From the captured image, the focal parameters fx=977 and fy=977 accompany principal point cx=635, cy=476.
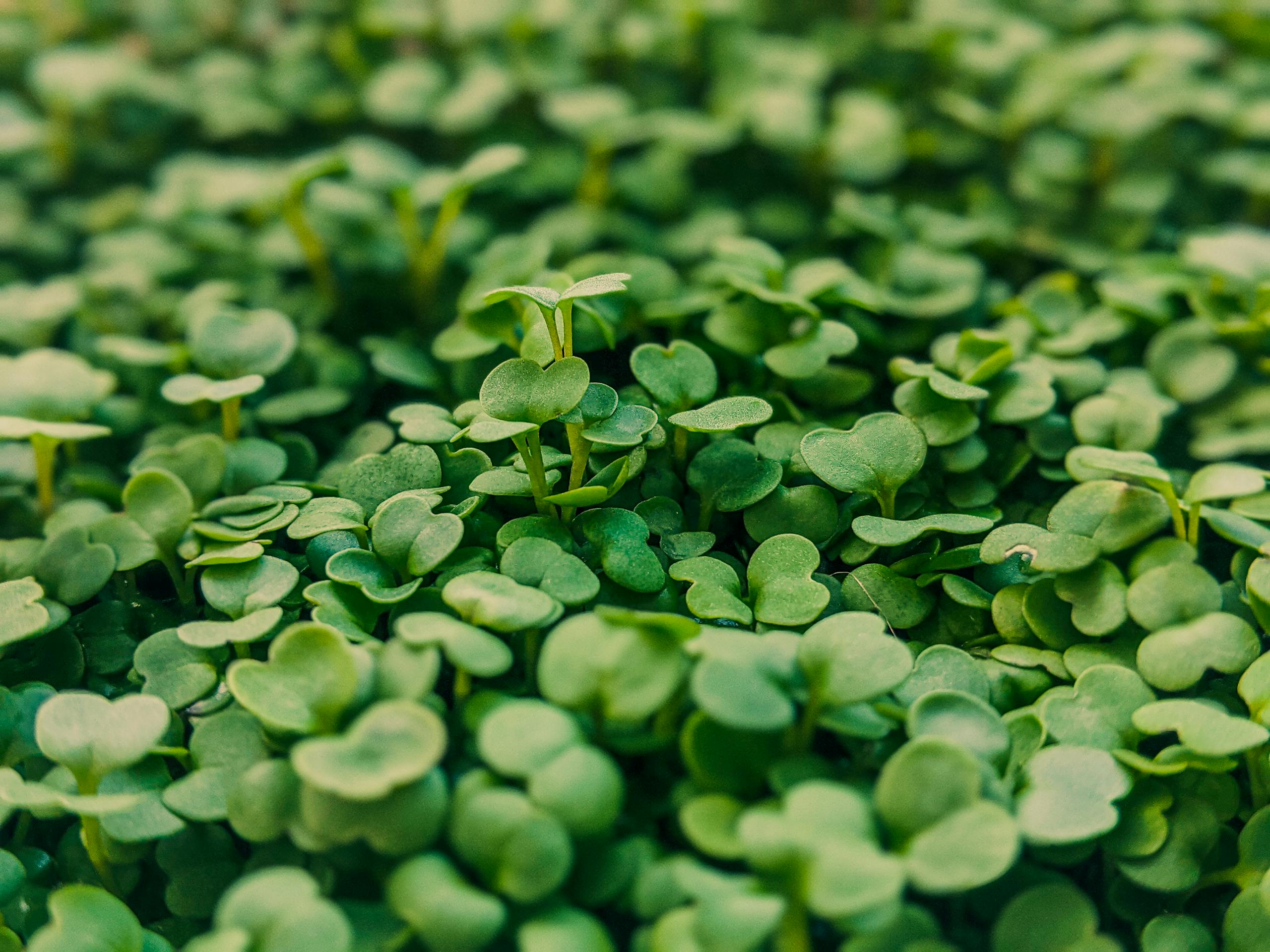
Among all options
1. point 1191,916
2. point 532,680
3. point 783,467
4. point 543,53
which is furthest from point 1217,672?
point 543,53

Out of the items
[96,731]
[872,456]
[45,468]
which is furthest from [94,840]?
[872,456]

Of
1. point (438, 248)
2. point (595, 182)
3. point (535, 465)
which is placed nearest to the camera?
point (535, 465)

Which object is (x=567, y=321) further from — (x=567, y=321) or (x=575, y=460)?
(x=575, y=460)

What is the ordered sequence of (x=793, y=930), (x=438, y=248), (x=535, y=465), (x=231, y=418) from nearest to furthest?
(x=793, y=930) → (x=535, y=465) → (x=231, y=418) → (x=438, y=248)

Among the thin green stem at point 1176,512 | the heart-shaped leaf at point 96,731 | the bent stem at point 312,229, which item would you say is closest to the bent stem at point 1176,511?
the thin green stem at point 1176,512

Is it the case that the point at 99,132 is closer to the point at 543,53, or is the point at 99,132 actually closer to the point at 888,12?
the point at 543,53

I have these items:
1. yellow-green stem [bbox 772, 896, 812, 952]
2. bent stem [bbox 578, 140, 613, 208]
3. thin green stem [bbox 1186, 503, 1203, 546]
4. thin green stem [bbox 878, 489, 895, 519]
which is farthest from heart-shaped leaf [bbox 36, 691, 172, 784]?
bent stem [bbox 578, 140, 613, 208]
